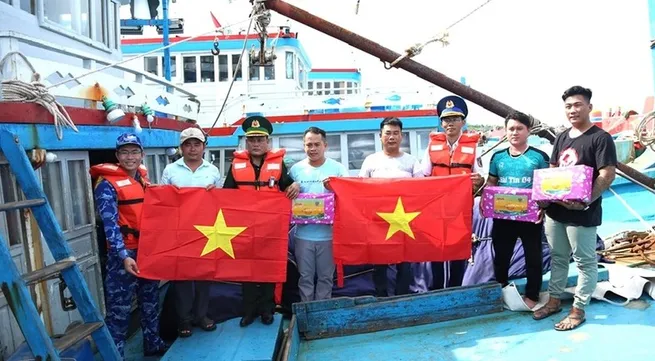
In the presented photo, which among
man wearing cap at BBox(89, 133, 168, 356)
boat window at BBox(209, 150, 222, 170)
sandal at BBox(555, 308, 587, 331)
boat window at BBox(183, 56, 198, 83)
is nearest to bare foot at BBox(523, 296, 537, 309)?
sandal at BBox(555, 308, 587, 331)

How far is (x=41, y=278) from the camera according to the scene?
291 cm

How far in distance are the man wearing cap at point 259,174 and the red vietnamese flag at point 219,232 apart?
0.30 ft

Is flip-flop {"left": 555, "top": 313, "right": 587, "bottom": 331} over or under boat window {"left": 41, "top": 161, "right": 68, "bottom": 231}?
under

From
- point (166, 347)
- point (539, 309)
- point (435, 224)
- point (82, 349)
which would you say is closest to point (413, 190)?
point (435, 224)

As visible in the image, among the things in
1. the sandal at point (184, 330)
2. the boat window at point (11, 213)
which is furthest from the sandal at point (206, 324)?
the boat window at point (11, 213)

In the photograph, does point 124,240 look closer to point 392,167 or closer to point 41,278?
point 41,278

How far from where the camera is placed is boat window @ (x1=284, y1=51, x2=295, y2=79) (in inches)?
640

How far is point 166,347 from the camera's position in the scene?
14.1 ft

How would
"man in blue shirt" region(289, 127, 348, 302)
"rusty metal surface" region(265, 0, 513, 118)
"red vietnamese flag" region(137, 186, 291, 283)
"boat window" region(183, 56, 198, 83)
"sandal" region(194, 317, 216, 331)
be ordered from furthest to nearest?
"boat window" region(183, 56, 198, 83), "rusty metal surface" region(265, 0, 513, 118), "man in blue shirt" region(289, 127, 348, 302), "red vietnamese flag" region(137, 186, 291, 283), "sandal" region(194, 317, 216, 331)

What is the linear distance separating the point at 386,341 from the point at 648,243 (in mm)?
3599

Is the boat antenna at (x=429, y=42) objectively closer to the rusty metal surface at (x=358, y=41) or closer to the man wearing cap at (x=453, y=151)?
the rusty metal surface at (x=358, y=41)

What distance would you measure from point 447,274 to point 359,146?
24.6ft

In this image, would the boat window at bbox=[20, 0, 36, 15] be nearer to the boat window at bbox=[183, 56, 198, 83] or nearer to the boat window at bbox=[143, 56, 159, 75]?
the boat window at bbox=[183, 56, 198, 83]

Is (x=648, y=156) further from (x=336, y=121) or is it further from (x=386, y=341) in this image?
(x=386, y=341)
